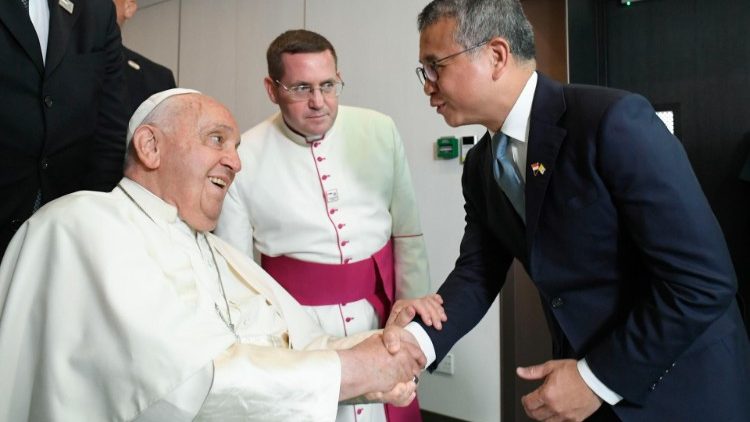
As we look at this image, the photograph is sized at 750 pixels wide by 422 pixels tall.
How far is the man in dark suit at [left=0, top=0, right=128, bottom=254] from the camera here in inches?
52.8

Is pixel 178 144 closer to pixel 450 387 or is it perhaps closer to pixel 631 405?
pixel 631 405

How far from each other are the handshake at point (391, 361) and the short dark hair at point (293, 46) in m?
0.91

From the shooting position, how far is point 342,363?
126 cm

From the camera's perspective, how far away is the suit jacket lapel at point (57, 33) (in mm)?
1425

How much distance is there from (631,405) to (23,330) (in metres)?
1.30

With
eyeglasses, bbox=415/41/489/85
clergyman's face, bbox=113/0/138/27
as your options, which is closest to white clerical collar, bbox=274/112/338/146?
eyeglasses, bbox=415/41/489/85

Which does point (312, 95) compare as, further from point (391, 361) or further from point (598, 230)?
point (598, 230)

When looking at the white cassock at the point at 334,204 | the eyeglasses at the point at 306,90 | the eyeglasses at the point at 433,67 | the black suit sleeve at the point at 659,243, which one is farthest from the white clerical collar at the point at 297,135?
the black suit sleeve at the point at 659,243

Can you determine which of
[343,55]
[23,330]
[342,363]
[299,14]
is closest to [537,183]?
[342,363]

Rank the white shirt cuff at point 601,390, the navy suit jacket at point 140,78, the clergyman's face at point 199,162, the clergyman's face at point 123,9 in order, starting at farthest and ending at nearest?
1. the navy suit jacket at point 140,78
2. the clergyman's face at point 123,9
3. the clergyman's face at point 199,162
4. the white shirt cuff at point 601,390

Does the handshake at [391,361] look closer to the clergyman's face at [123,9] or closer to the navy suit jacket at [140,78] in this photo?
the navy suit jacket at [140,78]

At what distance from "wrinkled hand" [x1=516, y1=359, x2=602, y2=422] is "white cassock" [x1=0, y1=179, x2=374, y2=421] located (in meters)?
0.44

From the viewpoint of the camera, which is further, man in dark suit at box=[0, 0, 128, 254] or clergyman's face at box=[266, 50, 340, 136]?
clergyman's face at box=[266, 50, 340, 136]

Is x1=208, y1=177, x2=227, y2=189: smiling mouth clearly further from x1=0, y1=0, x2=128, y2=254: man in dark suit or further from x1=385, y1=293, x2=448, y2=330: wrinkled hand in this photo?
x1=385, y1=293, x2=448, y2=330: wrinkled hand
